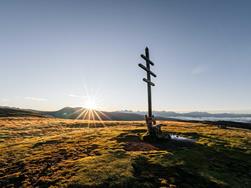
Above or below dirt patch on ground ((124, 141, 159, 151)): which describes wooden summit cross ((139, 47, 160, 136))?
above

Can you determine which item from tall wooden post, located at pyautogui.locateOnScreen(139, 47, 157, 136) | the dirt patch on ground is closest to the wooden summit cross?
tall wooden post, located at pyautogui.locateOnScreen(139, 47, 157, 136)

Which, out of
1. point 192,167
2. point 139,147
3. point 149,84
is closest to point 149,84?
point 149,84

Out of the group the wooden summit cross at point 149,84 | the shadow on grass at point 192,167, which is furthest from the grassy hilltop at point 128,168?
the wooden summit cross at point 149,84

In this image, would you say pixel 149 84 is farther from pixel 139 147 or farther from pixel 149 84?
pixel 139 147

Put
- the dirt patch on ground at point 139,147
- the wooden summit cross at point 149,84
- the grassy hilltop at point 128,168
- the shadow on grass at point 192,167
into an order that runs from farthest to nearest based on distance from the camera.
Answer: the wooden summit cross at point 149,84 < the dirt patch on ground at point 139,147 < the shadow on grass at point 192,167 < the grassy hilltop at point 128,168

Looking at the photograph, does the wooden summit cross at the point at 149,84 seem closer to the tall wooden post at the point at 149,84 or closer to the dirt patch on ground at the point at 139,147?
the tall wooden post at the point at 149,84

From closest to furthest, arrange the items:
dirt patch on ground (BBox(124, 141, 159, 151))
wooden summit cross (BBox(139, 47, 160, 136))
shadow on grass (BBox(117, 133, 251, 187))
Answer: shadow on grass (BBox(117, 133, 251, 187)) → dirt patch on ground (BBox(124, 141, 159, 151)) → wooden summit cross (BBox(139, 47, 160, 136))

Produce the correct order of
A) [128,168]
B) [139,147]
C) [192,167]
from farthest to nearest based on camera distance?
1. [139,147]
2. [192,167]
3. [128,168]

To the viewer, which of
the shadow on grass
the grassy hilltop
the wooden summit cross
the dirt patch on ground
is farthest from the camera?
the wooden summit cross

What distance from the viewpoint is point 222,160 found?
21328mm

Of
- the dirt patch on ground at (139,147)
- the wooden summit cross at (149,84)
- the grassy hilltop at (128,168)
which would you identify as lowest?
the grassy hilltop at (128,168)

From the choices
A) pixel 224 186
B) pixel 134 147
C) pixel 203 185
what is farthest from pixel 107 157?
pixel 224 186

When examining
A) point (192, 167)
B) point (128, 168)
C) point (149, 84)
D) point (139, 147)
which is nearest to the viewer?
point (128, 168)

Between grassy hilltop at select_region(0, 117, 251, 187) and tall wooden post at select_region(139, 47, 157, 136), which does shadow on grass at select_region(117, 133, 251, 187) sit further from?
tall wooden post at select_region(139, 47, 157, 136)
